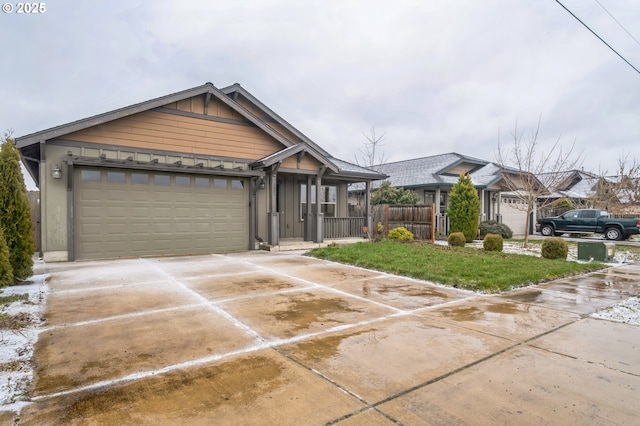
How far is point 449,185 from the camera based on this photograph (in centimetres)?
1906

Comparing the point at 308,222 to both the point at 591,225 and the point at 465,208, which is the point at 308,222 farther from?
the point at 591,225

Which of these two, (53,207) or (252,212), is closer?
(53,207)

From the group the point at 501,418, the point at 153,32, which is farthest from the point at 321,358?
the point at 153,32

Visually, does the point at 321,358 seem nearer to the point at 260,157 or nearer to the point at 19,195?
the point at 19,195

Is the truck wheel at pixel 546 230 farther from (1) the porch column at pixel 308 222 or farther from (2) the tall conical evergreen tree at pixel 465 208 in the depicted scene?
(1) the porch column at pixel 308 222

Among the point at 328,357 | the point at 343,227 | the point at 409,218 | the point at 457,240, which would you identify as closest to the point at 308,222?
the point at 343,227

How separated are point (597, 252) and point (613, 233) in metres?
10.3

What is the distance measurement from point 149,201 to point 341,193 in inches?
317

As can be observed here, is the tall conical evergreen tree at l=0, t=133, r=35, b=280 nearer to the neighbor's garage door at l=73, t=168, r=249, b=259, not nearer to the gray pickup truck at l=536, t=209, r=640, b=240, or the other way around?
the neighbor's garage door at l=73, t=168, r=249, b=259

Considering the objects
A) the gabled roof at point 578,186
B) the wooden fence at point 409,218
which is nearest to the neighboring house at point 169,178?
the wooden fence at point 409,218

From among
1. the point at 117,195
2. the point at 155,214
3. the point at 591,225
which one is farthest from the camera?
the point at 591,225

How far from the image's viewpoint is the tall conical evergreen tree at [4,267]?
5.95 meters

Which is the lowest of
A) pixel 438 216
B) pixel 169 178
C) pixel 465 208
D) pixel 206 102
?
pixel 438 216

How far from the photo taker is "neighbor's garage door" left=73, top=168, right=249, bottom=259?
9.67 metres
